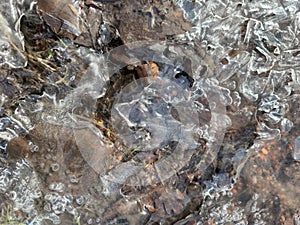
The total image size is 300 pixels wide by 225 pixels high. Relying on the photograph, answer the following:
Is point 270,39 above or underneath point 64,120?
above

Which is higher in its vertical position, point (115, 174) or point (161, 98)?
point (161, 98)

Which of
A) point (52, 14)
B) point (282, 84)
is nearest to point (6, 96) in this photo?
point (52, 14)

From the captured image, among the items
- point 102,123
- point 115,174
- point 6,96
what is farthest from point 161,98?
point 6,96

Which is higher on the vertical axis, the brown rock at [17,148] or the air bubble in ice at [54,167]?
the brown rock at [17,148]

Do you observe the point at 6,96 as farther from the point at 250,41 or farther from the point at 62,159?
the point at 250,41

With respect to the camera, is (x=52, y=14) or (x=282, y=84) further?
(x=282, y=84)

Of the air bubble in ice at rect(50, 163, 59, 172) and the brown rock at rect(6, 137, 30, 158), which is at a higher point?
the brown rock at rect(6, 137, 30, 158)

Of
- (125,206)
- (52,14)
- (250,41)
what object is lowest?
(125,206)

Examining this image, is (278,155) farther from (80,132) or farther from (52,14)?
(52,14)

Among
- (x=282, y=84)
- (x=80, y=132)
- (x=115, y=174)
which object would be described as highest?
(x=282, y=84)
